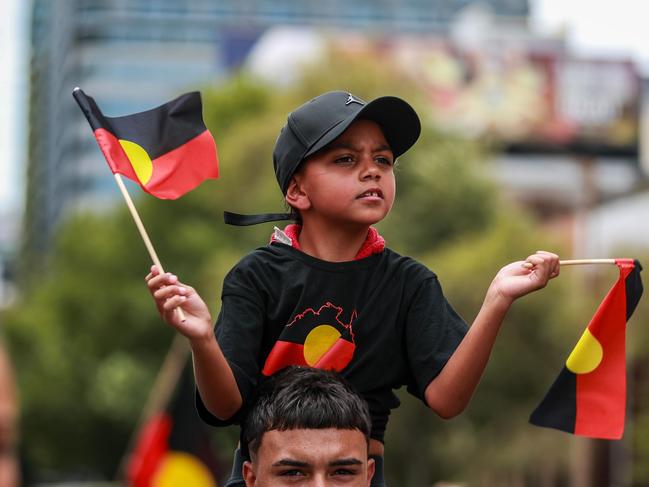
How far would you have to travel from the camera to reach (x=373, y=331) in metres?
4.78

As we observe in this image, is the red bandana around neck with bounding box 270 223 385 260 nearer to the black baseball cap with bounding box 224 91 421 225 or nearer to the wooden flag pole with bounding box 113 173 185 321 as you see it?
the black baseball cap with bounding box 224 91 421 225

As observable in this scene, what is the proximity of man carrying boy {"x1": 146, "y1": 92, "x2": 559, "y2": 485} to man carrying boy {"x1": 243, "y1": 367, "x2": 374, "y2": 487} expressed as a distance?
15 cm

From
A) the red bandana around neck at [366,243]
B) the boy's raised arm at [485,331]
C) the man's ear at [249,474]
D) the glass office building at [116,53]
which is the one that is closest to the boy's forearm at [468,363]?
the boy's raised arm at [485,331]

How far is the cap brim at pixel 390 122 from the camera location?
4613mm

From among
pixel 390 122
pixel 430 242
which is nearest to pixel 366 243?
pixel 390 122

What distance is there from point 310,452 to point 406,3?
6710 inches

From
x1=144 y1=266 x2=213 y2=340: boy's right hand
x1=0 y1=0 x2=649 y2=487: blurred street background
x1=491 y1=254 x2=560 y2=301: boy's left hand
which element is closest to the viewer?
x1=144 y1=266 x2=213 y2=340: boy's right hand

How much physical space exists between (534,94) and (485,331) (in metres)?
54.4

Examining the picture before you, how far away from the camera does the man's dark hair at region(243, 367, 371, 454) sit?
4.42m

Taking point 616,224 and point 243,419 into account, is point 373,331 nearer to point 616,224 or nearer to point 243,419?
point 243,419

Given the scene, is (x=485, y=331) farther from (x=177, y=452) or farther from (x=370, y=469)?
(x=177, y=452)

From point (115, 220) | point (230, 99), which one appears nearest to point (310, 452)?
point (230, 99)

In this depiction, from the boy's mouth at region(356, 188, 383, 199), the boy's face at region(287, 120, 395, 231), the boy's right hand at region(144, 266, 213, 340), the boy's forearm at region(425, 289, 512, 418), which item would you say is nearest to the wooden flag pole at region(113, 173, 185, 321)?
the boy's right hand at region(144, 266, 213, 340)

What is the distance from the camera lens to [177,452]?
17.0 metres
